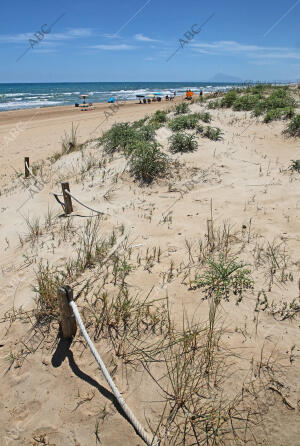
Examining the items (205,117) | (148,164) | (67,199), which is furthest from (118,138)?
(67,199)

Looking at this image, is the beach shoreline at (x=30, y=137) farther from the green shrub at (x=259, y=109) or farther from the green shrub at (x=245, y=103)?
the green shrub at (x=259, y=109)

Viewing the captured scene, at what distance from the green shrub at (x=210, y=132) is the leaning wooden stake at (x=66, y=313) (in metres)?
6.51

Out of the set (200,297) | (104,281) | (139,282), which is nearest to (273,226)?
(200,297)

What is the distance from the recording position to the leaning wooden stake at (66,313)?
7.87 ft

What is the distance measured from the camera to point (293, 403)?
1970mm

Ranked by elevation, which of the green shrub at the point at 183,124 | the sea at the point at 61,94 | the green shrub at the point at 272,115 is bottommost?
the green shrub at the point at 183,124

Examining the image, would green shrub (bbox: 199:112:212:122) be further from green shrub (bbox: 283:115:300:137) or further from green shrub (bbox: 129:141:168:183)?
green shrub (bbox: 129:141:168:183)

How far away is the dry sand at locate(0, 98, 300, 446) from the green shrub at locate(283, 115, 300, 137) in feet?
1.07

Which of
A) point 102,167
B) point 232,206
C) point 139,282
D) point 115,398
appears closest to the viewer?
point 115,398

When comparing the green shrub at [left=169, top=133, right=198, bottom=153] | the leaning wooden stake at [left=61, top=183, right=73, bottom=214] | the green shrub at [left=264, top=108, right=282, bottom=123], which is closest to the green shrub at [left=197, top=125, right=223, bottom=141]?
the green shrub at [left=169, top=133, right=198, bottom=153]

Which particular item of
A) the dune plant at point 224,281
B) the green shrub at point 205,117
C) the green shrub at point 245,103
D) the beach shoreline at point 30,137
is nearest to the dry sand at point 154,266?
the dune plant at point 224,281

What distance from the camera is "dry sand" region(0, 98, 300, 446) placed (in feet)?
6.82

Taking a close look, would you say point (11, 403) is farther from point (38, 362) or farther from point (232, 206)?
point (232, 206)

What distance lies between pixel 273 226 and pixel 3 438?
3.73 meters
